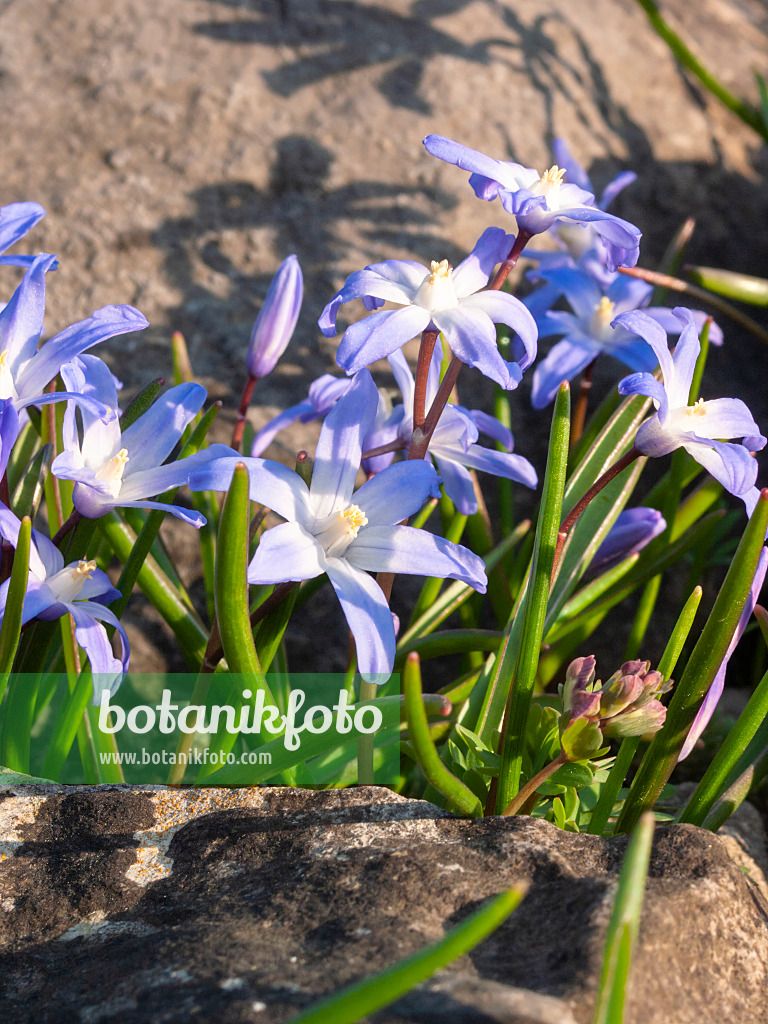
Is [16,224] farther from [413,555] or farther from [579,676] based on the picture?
[579,676]

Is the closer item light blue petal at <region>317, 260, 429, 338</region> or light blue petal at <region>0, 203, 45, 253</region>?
light blue petal at <region>317, 260, 429, 338</region>

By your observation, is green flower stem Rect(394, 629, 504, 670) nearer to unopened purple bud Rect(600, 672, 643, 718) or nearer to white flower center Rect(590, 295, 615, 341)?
unopened purple bud Rect(600, 672, 643, 718)

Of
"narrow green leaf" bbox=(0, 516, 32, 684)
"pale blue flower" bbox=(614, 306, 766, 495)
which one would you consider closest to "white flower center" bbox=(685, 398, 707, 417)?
"pale blue flower" bbox=(614, 306, 766, 495)

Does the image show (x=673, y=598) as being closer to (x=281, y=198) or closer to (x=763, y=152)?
(x=281, y=198)

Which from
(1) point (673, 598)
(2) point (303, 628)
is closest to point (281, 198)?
(2) point (303, 628)

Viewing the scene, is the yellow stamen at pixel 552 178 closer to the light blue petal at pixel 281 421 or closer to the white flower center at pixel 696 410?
the white flower center at pixel 696 410

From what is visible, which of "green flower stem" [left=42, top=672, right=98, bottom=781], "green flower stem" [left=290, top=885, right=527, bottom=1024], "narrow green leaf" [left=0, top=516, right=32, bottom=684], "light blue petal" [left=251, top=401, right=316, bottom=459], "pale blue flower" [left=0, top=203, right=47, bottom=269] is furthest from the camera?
"light blue petal" [left=251, top=401, right=316, bottom=459]

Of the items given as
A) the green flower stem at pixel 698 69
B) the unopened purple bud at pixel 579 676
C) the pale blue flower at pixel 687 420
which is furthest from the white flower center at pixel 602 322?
the green flower stem at pixel 698 69
